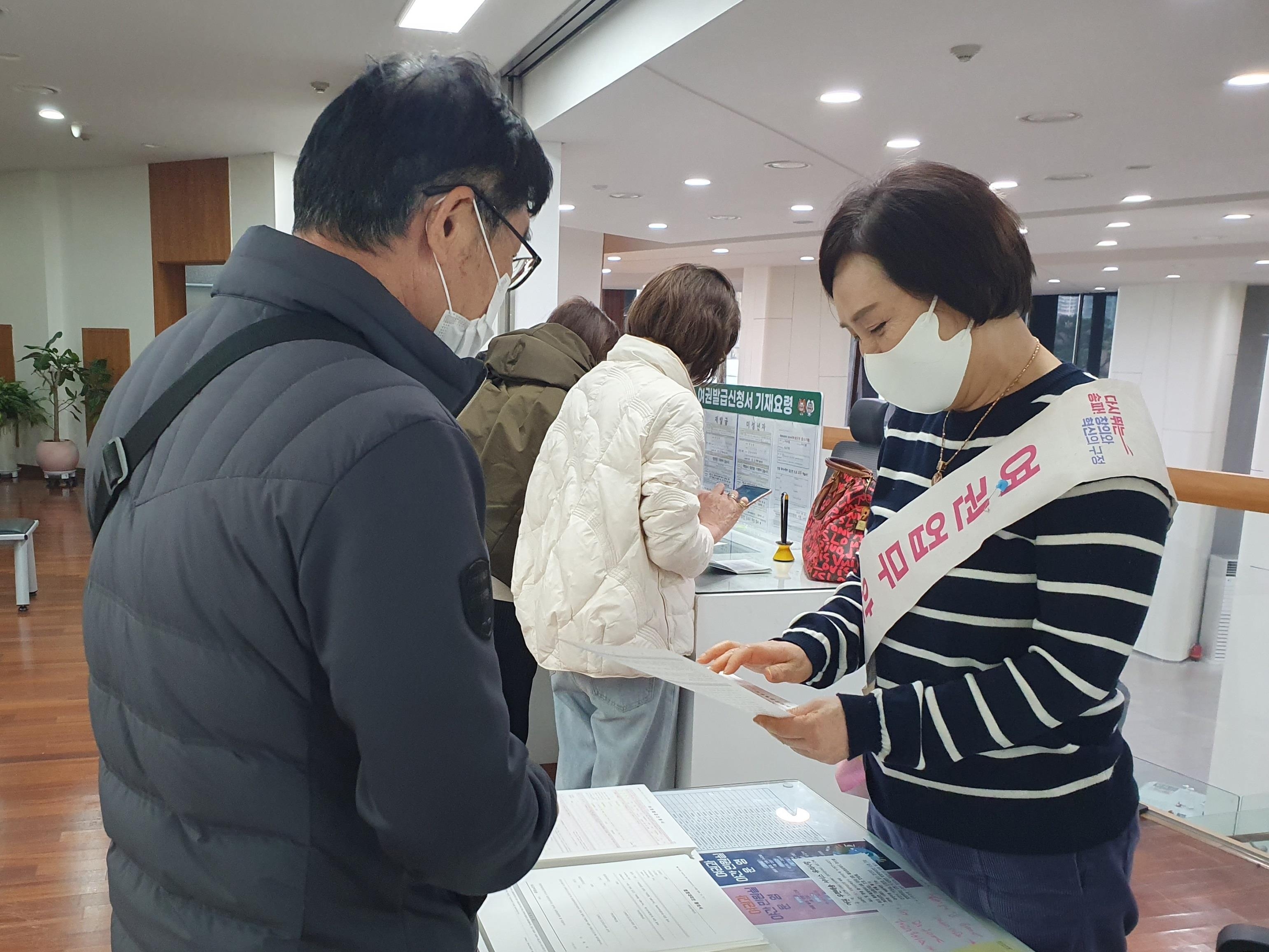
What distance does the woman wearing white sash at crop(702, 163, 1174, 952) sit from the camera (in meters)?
0.96

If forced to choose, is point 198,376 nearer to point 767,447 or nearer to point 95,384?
point 767,447

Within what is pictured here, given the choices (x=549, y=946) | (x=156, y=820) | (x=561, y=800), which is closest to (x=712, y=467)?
(x=561, y=800)

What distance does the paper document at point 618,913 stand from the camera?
3.04 ft

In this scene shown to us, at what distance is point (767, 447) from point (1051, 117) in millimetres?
2904

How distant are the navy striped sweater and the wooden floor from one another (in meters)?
1.72

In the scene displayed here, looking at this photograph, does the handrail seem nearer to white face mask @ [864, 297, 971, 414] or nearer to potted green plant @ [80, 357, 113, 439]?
white face mask @ [864, 297, 971, 414]

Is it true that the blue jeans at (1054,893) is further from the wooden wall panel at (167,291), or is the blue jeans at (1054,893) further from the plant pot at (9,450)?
the plant pot at (9,450)

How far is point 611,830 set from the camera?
3.79ft

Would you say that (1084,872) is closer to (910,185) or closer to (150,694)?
(910,185)

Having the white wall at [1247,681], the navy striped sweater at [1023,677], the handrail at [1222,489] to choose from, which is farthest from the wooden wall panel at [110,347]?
the navy striped sweater at [1023,677]

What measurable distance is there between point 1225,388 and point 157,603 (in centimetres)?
1459

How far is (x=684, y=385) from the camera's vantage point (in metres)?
2.14

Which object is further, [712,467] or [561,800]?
[712,467]

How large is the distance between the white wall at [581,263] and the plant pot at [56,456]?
551 cm
